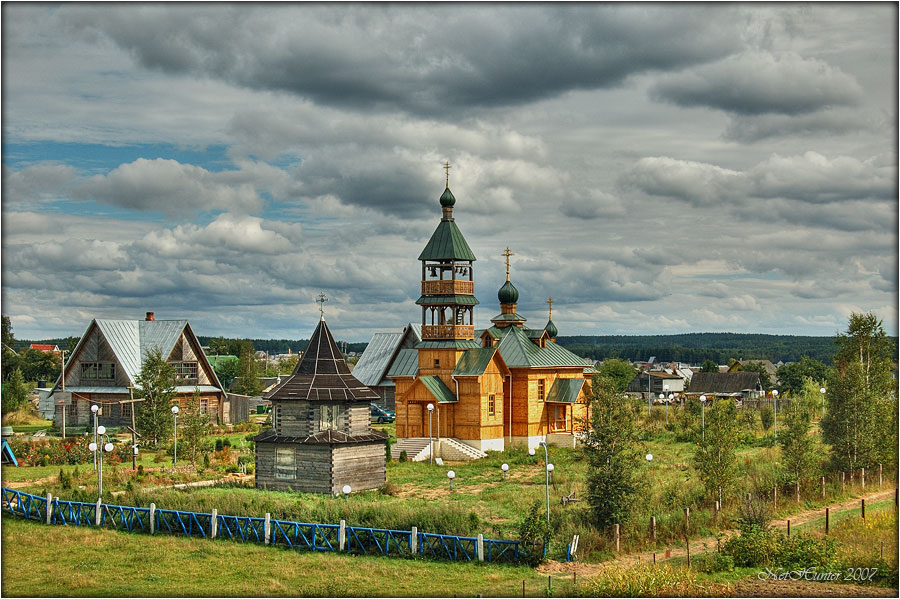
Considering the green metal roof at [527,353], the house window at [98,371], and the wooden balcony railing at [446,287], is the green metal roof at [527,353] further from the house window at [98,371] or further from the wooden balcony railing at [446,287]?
the house window at [98,371]

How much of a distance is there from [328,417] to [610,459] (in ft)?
39.0

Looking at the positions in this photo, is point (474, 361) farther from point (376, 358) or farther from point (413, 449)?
point (376, 358)

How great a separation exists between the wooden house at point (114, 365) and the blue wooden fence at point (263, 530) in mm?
23105

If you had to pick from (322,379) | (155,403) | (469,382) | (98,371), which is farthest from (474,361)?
(98,371)

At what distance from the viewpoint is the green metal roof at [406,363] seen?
54.4 m

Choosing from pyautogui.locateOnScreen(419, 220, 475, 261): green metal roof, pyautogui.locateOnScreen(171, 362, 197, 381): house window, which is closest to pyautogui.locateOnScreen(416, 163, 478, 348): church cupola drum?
pyautogui.locateOnScreen(419, 220, 475, 261): green metal roof

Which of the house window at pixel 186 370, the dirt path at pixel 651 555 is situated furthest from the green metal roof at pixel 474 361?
the house window at pixel 186 370

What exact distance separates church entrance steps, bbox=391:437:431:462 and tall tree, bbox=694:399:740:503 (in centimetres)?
1745

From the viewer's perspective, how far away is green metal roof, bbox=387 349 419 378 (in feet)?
178

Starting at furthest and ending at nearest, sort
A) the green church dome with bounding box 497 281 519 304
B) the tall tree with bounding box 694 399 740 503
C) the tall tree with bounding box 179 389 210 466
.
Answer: the green church dome with bounding box 497 281 519 304, the tall tree with bounding box 179 389 210 466, the tall tree with bounding box 694 399 740 503

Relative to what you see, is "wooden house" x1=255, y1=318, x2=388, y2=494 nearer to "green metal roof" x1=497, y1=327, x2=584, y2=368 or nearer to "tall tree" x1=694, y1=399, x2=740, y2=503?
"tall tree" x1=694, y1=399, x2=740, y2=503

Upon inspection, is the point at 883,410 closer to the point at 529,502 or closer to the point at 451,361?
the point at 529,502

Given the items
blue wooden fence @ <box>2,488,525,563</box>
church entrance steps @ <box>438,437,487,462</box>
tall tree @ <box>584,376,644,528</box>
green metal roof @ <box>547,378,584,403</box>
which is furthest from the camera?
green metal roof @ <box>547,378,584,403</box>

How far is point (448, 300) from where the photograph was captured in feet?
149
